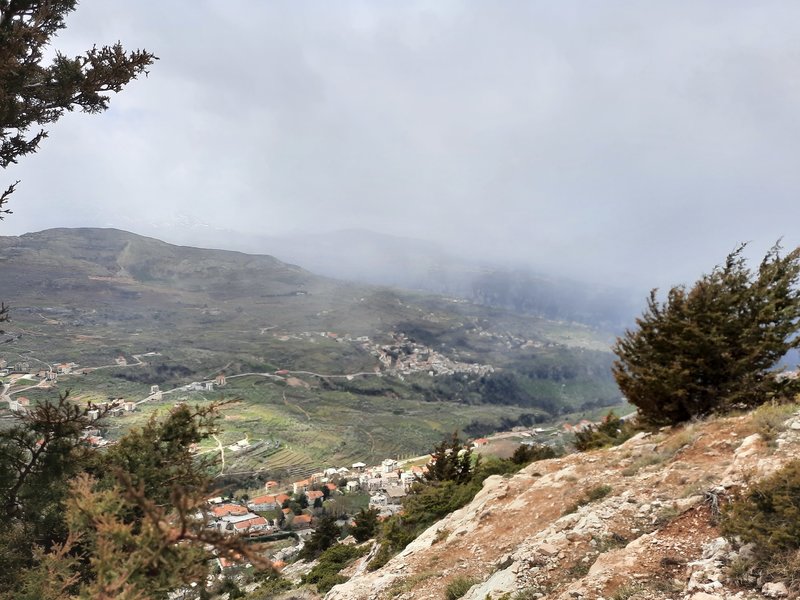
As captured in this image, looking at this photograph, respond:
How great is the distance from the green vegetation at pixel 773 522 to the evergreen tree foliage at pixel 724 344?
7.68 m

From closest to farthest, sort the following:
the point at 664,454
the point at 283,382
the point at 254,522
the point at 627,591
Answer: the point at 627,591 < the point at 664,454 < the point at 254,522 < the point at 283,382

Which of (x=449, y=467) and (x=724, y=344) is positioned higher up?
(x=724, y=344)

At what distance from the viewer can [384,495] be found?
212 ft

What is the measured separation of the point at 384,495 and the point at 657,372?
195 ft

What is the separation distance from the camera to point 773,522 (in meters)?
5.02

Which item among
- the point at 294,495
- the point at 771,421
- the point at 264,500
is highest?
the point at 771,421

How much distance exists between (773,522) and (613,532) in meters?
2.63

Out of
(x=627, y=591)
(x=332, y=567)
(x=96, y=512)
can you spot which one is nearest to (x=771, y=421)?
(x=627, y=591)

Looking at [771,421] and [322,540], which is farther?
[322,540]

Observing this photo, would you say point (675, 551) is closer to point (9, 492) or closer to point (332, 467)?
point (9, 492)

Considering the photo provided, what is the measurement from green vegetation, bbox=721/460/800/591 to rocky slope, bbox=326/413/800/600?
10.3 inches

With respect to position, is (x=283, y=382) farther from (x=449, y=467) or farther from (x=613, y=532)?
(x=613, y=532)

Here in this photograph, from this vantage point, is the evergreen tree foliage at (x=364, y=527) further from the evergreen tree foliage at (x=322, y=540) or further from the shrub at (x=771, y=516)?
the shrub at (x=771, y=516)

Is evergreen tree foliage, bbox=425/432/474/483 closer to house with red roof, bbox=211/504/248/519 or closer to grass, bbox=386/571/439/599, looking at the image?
grass, bbox=386/571/439/599
